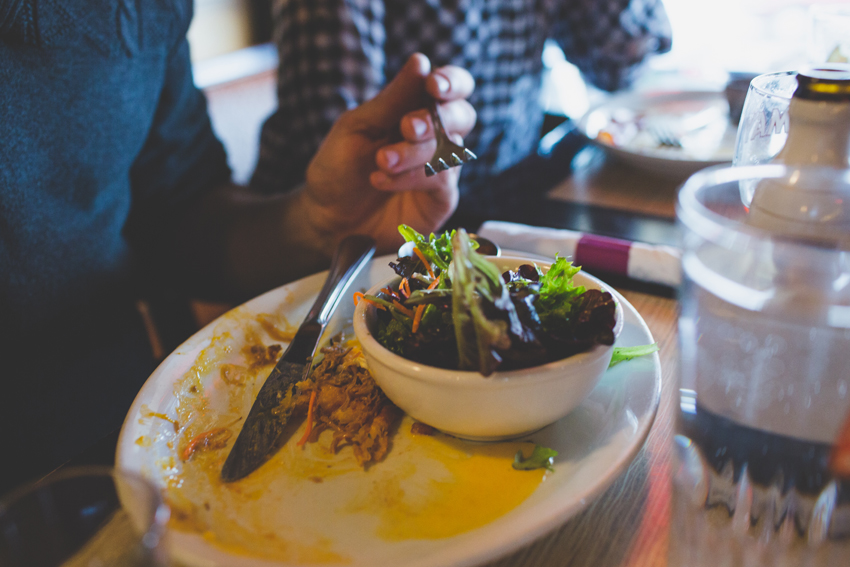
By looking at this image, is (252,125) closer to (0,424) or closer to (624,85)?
(624,85)

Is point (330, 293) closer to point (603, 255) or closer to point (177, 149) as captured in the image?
point (603, 255)

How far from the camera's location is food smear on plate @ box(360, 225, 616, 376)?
0.46 m

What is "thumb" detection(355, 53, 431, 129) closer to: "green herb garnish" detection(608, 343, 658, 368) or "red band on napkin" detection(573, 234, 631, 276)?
"red band on napkin" detection(573, 234, 631, 276)

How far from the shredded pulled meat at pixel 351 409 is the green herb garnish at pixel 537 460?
4.9 inches

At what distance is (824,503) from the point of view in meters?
0.36

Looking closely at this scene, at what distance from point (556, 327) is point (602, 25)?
1729mm

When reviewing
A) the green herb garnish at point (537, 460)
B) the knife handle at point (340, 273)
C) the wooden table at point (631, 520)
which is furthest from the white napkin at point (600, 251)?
the green herb garnish at point (537, 460)

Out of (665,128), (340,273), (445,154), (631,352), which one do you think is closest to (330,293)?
(340,273)

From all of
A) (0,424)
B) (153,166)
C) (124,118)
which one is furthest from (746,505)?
(153,166)

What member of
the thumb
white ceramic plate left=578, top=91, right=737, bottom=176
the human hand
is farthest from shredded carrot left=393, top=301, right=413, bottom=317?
white ceramic plate left=578, top=91, right=737, bottom=176

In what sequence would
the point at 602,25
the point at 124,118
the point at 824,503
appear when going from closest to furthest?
the point at 824,503 < the point at 124,118 < the point at 602,25

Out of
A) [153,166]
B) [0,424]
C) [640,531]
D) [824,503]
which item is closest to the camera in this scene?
[824,503]

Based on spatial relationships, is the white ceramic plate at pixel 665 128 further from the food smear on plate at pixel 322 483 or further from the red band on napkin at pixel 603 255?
the food smear on plate at pixel 322 483

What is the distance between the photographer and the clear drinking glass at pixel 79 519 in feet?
1.12
